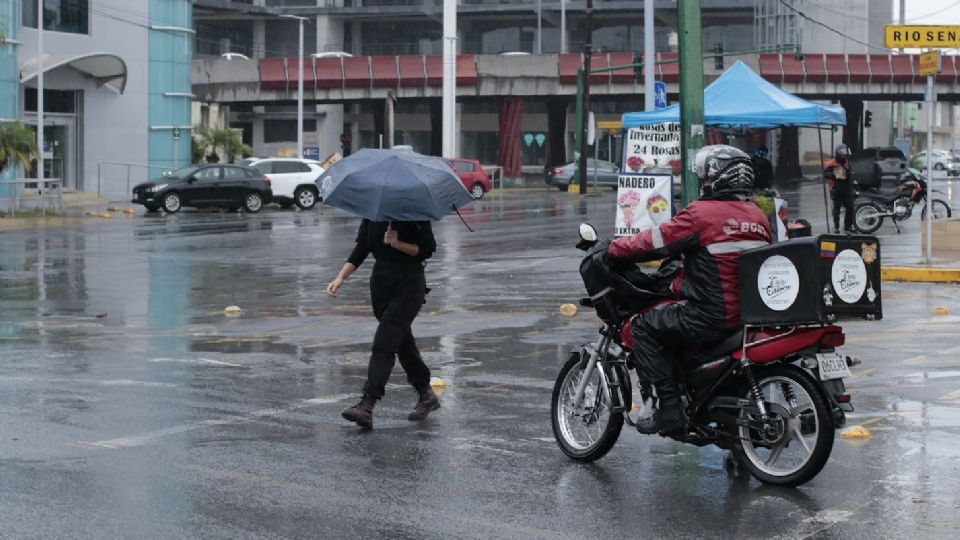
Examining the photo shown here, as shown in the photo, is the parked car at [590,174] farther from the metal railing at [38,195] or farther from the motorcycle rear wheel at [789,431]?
the motorcycle rear wheel at [789,431]

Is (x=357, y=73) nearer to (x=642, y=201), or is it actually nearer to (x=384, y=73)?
(x=384, y=73)

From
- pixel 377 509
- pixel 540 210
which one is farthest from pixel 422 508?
pixel 540 210

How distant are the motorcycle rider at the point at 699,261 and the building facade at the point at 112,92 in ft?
150

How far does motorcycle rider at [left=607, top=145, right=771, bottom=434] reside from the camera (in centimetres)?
791

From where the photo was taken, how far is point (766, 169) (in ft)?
72.3

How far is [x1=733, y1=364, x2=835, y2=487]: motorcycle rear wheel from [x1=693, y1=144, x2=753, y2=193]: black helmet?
3.41 feet

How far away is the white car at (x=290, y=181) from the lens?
1833 inches

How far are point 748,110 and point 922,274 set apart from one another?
164 inches

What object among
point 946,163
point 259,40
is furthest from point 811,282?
point 259,40

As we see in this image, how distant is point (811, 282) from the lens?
7613mm

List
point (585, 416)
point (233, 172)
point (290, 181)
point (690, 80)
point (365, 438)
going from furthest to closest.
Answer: point (290, 181) → point (233, 172) → point (690, 80) → point (365, 438) → point (585, 416)

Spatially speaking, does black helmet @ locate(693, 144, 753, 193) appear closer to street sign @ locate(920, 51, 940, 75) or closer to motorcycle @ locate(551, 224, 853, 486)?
motorcycle @ locate(551, 224, 853, 486)

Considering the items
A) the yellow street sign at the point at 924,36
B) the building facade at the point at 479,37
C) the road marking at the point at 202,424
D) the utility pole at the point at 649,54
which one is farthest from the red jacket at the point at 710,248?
the building facade at the point at 479,37

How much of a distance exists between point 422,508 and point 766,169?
612 inches
